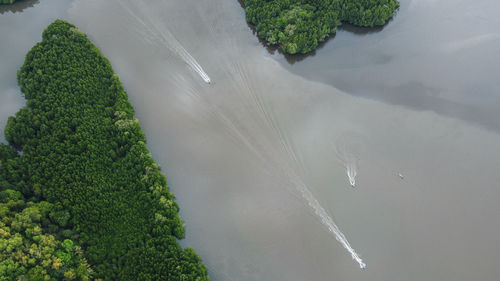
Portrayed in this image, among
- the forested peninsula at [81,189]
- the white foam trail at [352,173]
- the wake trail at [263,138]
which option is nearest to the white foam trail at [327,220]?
the wake trail at [263,138]

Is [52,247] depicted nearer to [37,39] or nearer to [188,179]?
[188,179]

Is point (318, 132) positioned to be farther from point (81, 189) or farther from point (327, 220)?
point (81, 189)

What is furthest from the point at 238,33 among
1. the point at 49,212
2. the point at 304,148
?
the point at 49,212

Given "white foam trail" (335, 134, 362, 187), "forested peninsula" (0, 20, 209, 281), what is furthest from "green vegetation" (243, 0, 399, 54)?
"forested peninsula" (0, 20, 209, 281)

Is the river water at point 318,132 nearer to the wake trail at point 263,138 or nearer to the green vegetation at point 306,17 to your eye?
the wake trail at point 263,138

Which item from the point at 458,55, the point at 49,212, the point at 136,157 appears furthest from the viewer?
the point at 458,55
